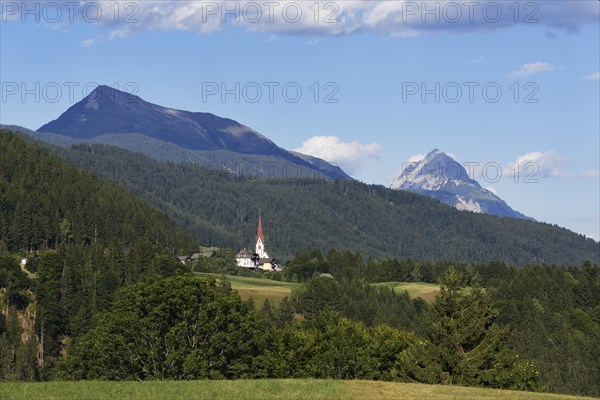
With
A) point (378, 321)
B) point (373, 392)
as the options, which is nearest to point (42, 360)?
point (378, 321)

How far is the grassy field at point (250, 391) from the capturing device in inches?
2274

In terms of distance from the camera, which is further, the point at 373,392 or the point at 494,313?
the point at 494,313

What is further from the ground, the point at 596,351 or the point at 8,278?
the point at 8,278

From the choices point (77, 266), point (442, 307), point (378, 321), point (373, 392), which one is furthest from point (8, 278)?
point (373, 392)

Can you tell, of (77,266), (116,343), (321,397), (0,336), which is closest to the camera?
(321,397)

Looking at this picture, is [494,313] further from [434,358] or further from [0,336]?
[0,336]

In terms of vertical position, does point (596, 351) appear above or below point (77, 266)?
below

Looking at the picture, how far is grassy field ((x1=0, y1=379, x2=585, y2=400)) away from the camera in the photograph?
189ft

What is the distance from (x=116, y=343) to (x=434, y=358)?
27.1 metres

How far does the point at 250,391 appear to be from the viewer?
59875 mm

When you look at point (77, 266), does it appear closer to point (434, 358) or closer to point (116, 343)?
point (116, 343)

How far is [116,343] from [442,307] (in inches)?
Answer: 1098

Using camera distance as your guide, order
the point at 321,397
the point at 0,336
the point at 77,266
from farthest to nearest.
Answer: the point at 77,266
the point at 0,336
the point at 321,397

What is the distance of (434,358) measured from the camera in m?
87.1
